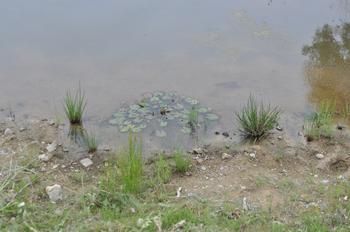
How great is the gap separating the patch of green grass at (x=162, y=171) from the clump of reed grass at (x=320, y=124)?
3.92ft

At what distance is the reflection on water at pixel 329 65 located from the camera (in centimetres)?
464

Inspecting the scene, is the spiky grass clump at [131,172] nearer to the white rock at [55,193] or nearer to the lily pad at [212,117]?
the white rock at [55,193]

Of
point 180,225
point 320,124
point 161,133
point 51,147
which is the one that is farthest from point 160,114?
point 180,225

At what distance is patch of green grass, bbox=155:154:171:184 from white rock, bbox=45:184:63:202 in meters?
0.63

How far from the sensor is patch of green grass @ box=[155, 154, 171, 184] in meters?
3.45

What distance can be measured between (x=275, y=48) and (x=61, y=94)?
7.23ft

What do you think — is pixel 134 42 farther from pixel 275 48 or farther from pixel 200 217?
pixel 200 217

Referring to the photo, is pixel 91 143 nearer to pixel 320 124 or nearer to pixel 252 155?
pixel 252 155

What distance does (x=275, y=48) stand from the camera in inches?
210

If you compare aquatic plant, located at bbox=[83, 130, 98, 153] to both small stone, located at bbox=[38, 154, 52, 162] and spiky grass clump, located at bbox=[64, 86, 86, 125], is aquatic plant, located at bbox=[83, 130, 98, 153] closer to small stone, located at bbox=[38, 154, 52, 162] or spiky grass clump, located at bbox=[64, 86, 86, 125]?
spiky grass clump, located at bbox=[64, 86, 86, 125]

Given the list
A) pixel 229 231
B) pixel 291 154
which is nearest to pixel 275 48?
pixel 291 154

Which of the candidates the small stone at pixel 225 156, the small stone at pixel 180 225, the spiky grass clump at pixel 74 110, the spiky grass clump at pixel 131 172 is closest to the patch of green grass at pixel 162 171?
the spiky grass clump at pixel 131 172

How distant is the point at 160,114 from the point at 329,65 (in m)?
1.80

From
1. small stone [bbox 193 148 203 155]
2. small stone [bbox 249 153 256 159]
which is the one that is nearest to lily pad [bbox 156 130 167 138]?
small stone [bbox 193 148 203 155]
